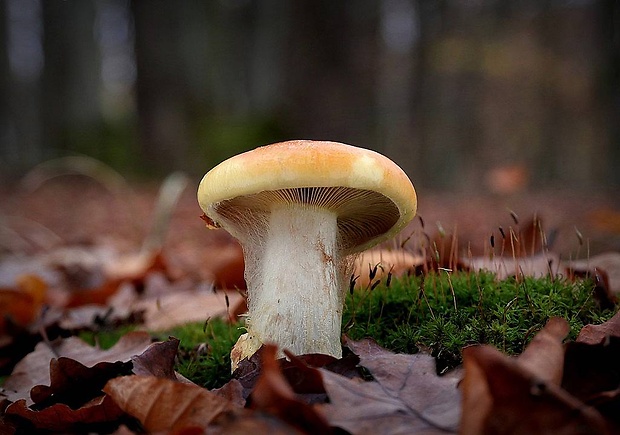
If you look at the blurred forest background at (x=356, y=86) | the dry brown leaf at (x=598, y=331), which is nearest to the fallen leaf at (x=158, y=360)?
the dry brown leaf at (x=598, y=331)

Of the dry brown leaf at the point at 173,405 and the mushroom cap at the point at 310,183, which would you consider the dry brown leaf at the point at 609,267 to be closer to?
the mushroom cap at the point at 310,183

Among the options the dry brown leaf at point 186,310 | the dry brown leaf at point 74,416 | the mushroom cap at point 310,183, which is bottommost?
the dry brown leaf at point 186,310

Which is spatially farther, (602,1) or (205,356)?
(602,1)

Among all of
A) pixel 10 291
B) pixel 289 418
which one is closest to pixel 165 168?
pixel 10 291

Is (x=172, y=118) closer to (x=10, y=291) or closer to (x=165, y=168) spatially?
(x=165, y=168)

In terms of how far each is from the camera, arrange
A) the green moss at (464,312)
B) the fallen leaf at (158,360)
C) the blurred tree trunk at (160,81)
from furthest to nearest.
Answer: the blurred tree trunk at (160,81) → the green moss at (464,312) → the fallen leaf at (158,360)

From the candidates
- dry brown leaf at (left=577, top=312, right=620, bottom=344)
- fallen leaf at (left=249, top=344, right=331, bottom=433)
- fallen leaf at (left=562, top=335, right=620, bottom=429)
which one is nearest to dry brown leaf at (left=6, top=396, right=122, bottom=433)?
fallen leaf at (left=249, top=344, right=331, bottom=433)

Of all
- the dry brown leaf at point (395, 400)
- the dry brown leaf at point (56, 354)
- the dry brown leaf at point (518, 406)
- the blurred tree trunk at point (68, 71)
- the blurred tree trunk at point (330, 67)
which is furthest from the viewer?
the blurred tree trunk at point (68, 71)
